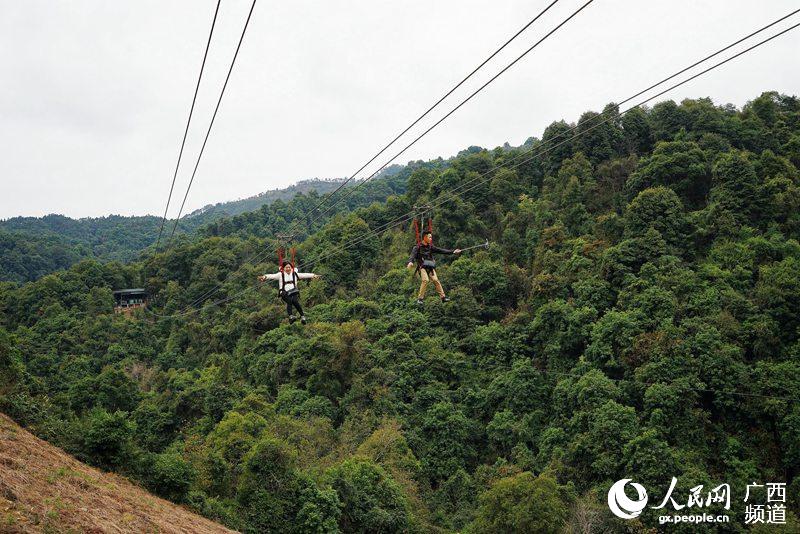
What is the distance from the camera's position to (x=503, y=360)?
114 feet

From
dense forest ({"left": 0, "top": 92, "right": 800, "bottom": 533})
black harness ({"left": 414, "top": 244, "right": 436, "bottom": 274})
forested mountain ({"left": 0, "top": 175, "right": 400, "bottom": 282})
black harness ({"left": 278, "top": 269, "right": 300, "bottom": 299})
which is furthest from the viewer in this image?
forested mountain ({"left": 0, "top": 175, "right": 400, "bottom": 282})

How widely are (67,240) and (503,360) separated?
9005 centimetres

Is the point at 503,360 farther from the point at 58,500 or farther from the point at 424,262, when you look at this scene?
the point at 58,500

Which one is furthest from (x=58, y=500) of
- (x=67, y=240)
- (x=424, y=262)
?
(x=67, y=240)

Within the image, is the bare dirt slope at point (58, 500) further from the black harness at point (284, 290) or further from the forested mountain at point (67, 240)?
the forested mountain at point (67, 240)

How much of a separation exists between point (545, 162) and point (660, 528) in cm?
3106

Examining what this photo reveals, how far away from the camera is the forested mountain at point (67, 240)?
76375 mm

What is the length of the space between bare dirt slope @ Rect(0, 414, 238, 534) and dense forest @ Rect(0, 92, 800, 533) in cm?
332

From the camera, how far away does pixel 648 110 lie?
157 feet

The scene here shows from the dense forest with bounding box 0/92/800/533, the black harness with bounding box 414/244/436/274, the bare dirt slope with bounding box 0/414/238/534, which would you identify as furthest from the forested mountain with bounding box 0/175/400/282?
the black harness with bounding box 414/244/436/274

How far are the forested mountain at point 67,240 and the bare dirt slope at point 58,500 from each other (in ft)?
230

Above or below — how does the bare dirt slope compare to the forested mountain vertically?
below

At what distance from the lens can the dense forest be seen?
2223cm

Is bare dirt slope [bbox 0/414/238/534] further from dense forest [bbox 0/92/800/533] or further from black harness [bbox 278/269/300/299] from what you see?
black harness [bbox 278/269/300/299]
